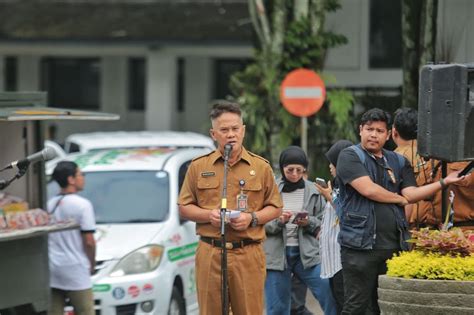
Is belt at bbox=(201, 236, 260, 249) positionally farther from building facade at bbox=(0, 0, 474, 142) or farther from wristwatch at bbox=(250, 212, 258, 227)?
building facade at bbox=(0, 0, 474, 142)

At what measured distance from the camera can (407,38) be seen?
1648 centimetres

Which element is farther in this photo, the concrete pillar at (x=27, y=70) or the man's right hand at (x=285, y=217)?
the concrete pillar at (x=27, y=70)

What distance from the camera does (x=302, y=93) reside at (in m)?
17.1

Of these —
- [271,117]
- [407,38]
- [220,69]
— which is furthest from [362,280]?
[220,69]

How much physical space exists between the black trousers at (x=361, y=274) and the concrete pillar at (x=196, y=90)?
25.2 m

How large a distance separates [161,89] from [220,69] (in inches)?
124

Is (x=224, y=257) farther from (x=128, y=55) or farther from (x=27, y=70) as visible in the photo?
(x=27, y=70)

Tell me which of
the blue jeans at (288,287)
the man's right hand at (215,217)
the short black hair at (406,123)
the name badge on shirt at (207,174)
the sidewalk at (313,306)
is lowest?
Result: the sidewalk at (313,306)

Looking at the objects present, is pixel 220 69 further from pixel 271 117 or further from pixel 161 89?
pixel 271 117

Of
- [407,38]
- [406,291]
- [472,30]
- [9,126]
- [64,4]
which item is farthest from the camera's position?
[64,4]

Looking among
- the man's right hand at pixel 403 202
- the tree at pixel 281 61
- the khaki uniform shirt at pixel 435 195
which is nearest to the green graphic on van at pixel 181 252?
the khaki uniform shirt at pixel 435 195

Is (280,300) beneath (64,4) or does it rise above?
beneath

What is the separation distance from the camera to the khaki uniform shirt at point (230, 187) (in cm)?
830

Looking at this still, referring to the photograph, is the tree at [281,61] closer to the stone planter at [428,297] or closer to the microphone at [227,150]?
the microphone at [227,150]
